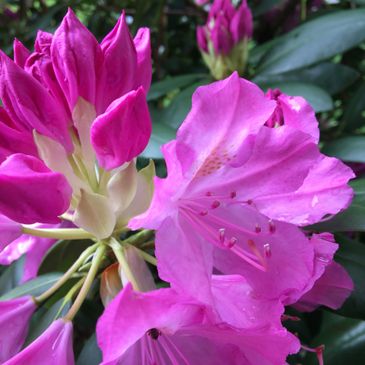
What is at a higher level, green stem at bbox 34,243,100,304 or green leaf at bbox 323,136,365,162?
green stem at bbox 34,243,100,304

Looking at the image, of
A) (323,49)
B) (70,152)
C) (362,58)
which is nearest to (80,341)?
(70,152)

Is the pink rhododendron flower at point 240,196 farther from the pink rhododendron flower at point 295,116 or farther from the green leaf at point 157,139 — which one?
the green leaf at point 157,139

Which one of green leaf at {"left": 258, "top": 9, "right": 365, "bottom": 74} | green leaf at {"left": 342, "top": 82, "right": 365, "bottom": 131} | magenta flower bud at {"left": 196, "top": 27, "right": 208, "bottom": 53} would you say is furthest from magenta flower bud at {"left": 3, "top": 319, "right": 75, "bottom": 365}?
green leaf at {"left": 342, "top": 82, "right": 365, "bottom": 131}

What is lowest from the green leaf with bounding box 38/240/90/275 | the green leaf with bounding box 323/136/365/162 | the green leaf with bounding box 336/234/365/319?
the green leaf with bounding box 38/240/90/275

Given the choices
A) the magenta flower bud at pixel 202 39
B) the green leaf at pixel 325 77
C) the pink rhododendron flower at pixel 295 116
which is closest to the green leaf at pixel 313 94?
the green leaf at pixel 325 77

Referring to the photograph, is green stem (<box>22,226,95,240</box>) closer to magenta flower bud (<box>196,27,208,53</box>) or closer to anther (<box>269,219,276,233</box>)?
anther (<box>269,219,276,233</box>)

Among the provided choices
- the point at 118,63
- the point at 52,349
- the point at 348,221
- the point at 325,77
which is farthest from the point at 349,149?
the point at 52,349

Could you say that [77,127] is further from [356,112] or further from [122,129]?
[356,112]
